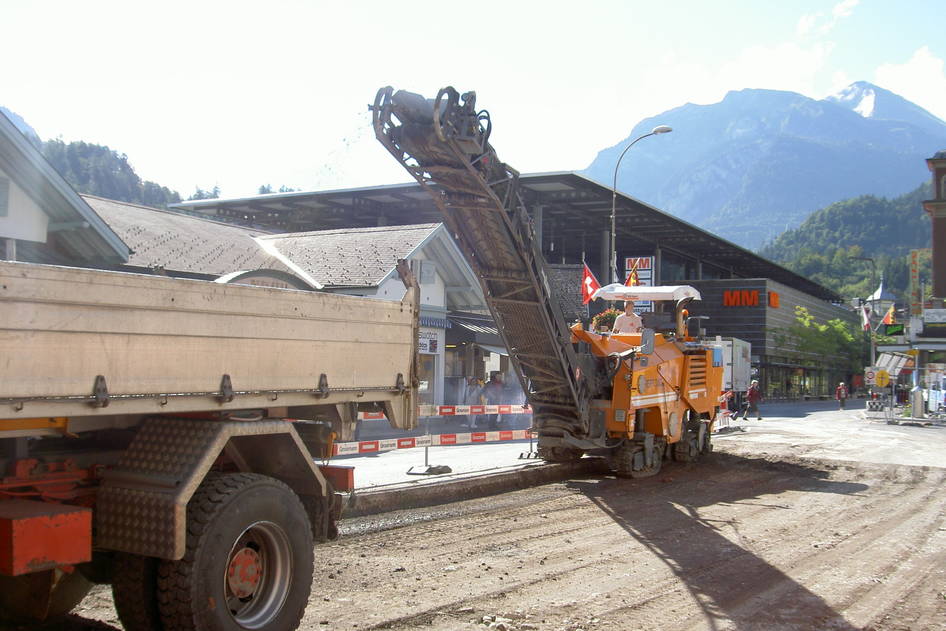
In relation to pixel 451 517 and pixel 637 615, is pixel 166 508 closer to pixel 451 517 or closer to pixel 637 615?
pixel 637 615

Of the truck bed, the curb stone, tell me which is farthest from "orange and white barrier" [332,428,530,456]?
the truck bed

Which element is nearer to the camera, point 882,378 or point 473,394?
point 473,394

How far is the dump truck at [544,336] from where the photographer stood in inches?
402

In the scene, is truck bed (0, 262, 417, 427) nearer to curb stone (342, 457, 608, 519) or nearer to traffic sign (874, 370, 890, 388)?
curb stone (342, 457, 608, 519)

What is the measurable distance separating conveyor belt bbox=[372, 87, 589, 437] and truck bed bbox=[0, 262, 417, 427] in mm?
4138

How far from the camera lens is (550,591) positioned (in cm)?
702

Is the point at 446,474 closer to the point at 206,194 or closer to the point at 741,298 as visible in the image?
the point at 741,298

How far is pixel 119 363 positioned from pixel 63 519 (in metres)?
0.86

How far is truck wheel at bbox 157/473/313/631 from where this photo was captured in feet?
16.0

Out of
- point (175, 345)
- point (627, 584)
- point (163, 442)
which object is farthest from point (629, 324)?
Answer: point (175, 345)

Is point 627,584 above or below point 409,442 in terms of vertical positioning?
below

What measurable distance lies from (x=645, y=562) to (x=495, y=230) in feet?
16.5

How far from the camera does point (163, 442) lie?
5.13 m

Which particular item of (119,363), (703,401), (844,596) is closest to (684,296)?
(703,401)
